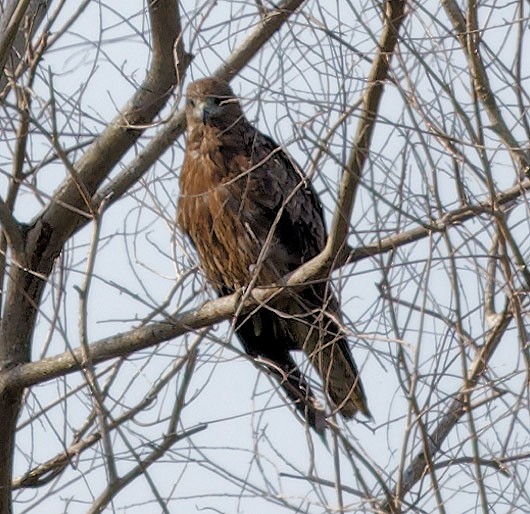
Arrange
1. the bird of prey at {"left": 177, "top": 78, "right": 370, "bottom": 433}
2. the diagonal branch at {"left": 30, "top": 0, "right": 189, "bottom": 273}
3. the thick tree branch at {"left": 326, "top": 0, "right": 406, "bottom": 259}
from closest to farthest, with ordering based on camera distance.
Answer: the thick tree branch at {"left": 326, "top": 0, "right": 406, "bottom": 259}, the diagonal branch at {"left": 30, "top": 0, "right": 189, "bottom": 273}, the bird of prey at {"left": 177, "top": 78, "right": 370, "bottom": 433}

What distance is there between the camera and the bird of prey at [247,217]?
5.77 meters

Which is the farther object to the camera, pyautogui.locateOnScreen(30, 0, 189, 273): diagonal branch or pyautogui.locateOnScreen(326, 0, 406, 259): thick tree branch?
pyautogui.locateOnScreen(30, 0, 189, 273): diagonal branch

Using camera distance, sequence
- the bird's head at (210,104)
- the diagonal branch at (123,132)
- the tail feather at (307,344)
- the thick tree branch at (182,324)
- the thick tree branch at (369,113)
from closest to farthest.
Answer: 1. the thick tree branch at (369,113)
2. the thick tree branch at (182,324)
3. the tail feather at (307,344)
4. the diagonal branch at (123,132)
5. the bird's head at (210,104)

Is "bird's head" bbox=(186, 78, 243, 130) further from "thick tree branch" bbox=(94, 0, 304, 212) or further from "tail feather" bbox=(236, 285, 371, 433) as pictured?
"tail feather" bbox=(236, 285, 371, 433)

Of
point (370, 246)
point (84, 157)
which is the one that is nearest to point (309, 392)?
point (370, 246)

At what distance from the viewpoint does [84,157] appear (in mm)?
5500

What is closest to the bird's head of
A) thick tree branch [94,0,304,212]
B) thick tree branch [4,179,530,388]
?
thick tree branch [94,0,304,212]

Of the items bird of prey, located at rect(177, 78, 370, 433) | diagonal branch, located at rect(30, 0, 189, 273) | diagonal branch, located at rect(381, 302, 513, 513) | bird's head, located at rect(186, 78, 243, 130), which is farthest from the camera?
bird's head, located at rect(186, 78, 243, 130)

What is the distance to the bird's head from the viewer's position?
5.91 meters

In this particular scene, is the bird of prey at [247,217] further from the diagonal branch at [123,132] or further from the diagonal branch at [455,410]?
the diagonal branch at [455,410]

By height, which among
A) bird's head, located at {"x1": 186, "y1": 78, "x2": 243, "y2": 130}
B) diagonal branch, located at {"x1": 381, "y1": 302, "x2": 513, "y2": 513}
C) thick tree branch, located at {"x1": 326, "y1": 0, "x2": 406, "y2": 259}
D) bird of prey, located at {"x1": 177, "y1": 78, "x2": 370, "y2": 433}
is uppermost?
bird's head, located at {"x1": 186, "y1": 78, "x2": 243, "y2": 130}

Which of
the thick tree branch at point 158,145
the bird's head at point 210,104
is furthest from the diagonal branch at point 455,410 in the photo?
the bird's head at point 210,104

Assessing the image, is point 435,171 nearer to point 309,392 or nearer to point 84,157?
point 309,392

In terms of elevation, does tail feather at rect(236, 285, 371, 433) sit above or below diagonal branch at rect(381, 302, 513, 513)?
above
